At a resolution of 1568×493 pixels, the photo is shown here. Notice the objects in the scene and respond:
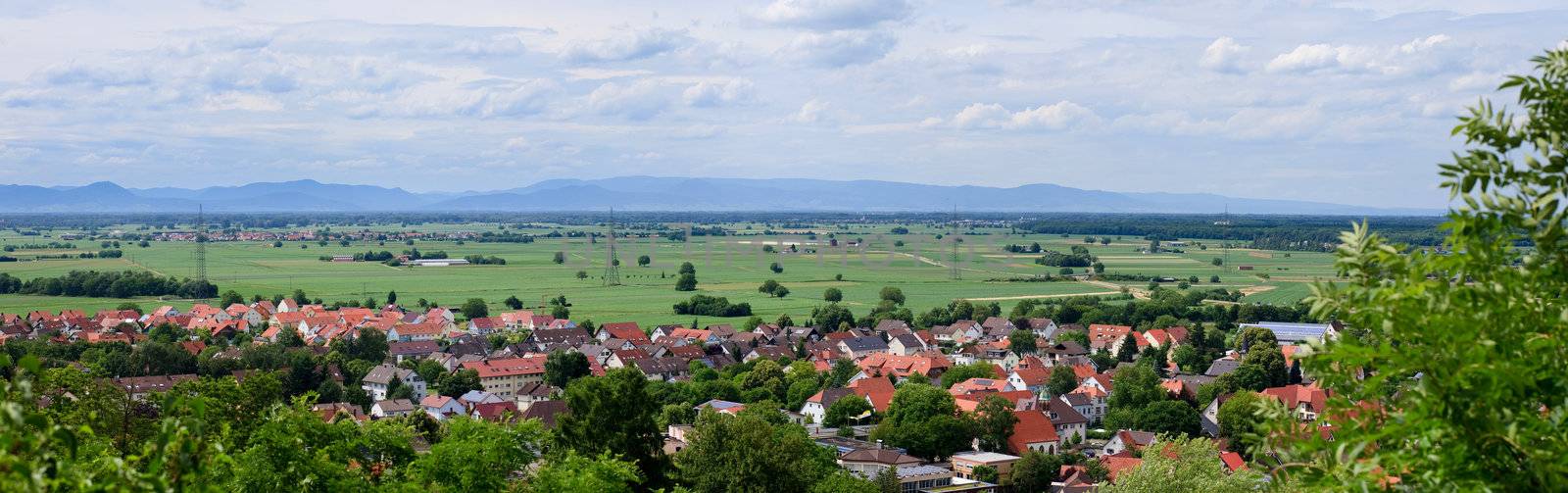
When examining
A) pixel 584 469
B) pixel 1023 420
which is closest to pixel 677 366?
pixel 1023 420

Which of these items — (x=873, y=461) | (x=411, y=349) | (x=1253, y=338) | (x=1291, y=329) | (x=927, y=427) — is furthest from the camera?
(x=1291, y=329)

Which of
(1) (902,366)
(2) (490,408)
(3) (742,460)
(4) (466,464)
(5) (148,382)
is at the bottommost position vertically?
(2) (490,408)

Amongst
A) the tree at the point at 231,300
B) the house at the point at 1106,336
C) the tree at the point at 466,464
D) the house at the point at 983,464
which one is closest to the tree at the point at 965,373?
the house at the point at 1106,336

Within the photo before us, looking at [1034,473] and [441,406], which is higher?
[1034,473]

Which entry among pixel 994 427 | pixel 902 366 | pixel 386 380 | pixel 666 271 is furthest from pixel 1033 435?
pixel 666 271

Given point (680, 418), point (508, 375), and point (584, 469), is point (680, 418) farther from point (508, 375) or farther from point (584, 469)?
point (584, 469)

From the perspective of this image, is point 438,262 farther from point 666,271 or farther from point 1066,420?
point 1066,420

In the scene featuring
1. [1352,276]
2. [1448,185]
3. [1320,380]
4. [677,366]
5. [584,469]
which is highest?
[1448,185]

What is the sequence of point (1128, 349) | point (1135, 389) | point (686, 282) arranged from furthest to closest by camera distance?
1. point (686, 282)
2. point (1128, 349)
3. point (1135, 389)
